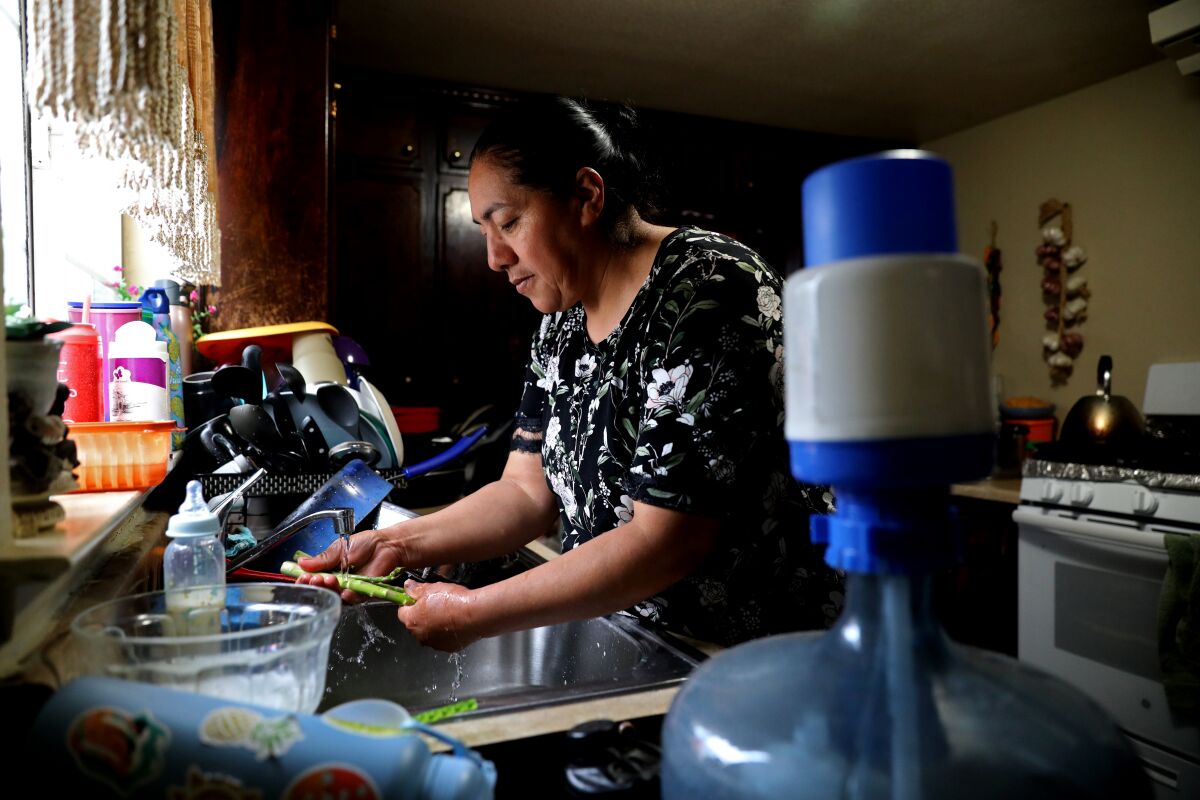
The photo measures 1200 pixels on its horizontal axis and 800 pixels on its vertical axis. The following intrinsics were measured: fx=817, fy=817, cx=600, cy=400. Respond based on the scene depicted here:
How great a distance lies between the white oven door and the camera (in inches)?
87.8

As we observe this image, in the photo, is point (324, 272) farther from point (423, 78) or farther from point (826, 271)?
point (826, 271)

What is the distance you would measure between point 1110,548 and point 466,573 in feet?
6.24

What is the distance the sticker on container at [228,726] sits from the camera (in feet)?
1.40

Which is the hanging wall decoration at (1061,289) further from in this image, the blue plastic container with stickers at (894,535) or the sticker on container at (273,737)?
the sticker on container at (273,737)

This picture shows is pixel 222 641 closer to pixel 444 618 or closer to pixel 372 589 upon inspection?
pixel 444 618

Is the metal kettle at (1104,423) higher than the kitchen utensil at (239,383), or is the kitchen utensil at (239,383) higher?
the kitchen utensil at (239,383)

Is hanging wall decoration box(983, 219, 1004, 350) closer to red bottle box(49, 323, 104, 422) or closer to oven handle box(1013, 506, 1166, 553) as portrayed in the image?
oven handle box(1013, 506, 1166, 553)

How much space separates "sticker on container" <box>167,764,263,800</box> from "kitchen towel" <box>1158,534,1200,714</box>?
237cm

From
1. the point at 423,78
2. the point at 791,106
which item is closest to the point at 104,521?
the point at 423,78

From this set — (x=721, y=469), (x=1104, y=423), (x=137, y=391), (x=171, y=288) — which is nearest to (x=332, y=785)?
(x=721, y=469)

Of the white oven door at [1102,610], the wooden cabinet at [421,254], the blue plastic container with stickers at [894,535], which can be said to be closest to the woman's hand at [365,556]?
the blue plastic container with stickers at [894,535]

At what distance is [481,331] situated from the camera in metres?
3.65

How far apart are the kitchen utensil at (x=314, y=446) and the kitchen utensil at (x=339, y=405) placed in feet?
Answer: 0.22

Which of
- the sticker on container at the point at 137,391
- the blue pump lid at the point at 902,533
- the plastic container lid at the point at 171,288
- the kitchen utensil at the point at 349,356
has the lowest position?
the blue pump lid at the point at 902,533
